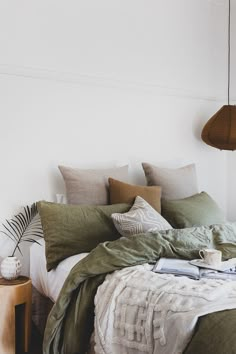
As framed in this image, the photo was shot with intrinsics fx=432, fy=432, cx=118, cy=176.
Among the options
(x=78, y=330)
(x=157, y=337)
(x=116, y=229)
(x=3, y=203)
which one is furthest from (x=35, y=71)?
(x=157, y=337)

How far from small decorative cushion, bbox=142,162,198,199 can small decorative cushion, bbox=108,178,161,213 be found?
0.26 metres

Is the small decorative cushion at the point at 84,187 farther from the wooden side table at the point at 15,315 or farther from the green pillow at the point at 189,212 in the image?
the wooden side table at the point at 15,315

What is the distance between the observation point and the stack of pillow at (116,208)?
277 cm

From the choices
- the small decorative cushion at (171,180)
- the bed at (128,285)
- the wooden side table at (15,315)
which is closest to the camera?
the bed at (128,285)

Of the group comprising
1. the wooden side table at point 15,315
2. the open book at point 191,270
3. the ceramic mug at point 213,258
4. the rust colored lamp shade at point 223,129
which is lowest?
the wooden side table at point 15,315

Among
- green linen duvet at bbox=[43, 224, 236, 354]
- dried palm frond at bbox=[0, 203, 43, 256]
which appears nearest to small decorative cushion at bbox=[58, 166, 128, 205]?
dried palm frond at bbox=[0, 203, 43, 256]

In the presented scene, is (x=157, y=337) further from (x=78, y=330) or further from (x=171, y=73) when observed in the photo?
(x=171, y=73)

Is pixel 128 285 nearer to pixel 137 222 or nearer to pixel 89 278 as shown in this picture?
pixel 89 278

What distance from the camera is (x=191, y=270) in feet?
7.04

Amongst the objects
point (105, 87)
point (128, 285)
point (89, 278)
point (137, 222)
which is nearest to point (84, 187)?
point (137, 222)

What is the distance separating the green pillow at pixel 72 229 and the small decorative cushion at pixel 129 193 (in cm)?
26

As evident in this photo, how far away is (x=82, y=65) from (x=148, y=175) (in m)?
1.05

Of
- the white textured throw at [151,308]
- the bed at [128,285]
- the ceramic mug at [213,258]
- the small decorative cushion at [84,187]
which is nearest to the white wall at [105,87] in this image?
the small decorative cushion at [84,187]

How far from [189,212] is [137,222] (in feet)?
2.14
